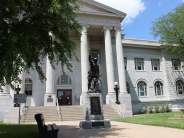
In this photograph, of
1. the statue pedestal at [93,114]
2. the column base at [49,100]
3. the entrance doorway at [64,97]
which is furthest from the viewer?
the entrance doorway at [64,97]

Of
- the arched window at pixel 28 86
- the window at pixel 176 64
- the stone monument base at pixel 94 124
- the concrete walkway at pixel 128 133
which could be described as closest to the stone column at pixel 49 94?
the arched window at pixel 28 86

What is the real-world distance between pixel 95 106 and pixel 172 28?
73.4 ft

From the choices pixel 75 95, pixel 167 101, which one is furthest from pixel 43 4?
pixel 167 101

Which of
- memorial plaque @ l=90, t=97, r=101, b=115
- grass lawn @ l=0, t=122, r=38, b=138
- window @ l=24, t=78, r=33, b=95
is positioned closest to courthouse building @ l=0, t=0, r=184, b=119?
window @ l=24, t=78, r=33, b=95

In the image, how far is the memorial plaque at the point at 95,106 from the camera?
413 inches

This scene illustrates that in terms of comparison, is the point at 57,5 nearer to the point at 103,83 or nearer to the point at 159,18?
the point at 103,83

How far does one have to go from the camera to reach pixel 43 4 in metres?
9.00

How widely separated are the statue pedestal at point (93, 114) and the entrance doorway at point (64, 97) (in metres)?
16.3

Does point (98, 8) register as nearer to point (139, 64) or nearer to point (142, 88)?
point (139, 64)

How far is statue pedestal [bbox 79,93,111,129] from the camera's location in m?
9.76

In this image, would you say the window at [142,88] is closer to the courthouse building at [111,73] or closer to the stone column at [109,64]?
the courthouse building at [111,73]

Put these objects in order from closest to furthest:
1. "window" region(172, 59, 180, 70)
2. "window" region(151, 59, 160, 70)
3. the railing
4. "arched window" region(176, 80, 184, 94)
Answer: the railing
"arched window" region(176, 80, 184, 94)
"window" region(151, 59, 160, 70)
"window" region(172, 59, 180, 70)

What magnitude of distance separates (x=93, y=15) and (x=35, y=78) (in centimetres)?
1265

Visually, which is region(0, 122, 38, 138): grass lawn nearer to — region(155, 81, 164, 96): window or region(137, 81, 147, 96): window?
region(137, 81, 147, 96): window
